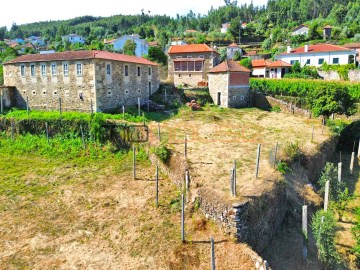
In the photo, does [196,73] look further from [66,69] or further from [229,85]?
[66,69]

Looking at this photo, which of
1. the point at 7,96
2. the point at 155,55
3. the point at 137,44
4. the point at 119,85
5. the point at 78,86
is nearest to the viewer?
the point at 78,86

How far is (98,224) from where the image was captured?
15.1m

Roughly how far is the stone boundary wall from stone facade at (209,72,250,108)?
3.51 ft

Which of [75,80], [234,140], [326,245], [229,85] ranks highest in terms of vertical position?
[75,80]

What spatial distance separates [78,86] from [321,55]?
40.6m

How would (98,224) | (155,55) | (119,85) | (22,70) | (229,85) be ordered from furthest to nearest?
(155,55) → (229,85) → (22,70) → (119,85) → (98,224)

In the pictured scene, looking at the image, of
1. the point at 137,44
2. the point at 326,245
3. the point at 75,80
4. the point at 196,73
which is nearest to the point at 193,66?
the point at 196,73

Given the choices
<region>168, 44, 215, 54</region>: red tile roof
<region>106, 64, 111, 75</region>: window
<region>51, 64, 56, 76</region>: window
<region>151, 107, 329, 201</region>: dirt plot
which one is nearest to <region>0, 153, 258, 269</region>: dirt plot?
<region>151, 107, 329, 201</region>: dirt plot

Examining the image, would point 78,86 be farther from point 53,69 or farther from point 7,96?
point 7,96

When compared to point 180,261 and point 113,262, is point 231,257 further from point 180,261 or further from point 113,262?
point 113,262

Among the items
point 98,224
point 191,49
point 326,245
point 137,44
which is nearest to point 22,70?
point 98,224

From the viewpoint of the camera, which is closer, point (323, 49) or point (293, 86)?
point (293, 86)

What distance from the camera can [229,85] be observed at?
118ft

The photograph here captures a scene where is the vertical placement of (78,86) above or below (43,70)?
below
